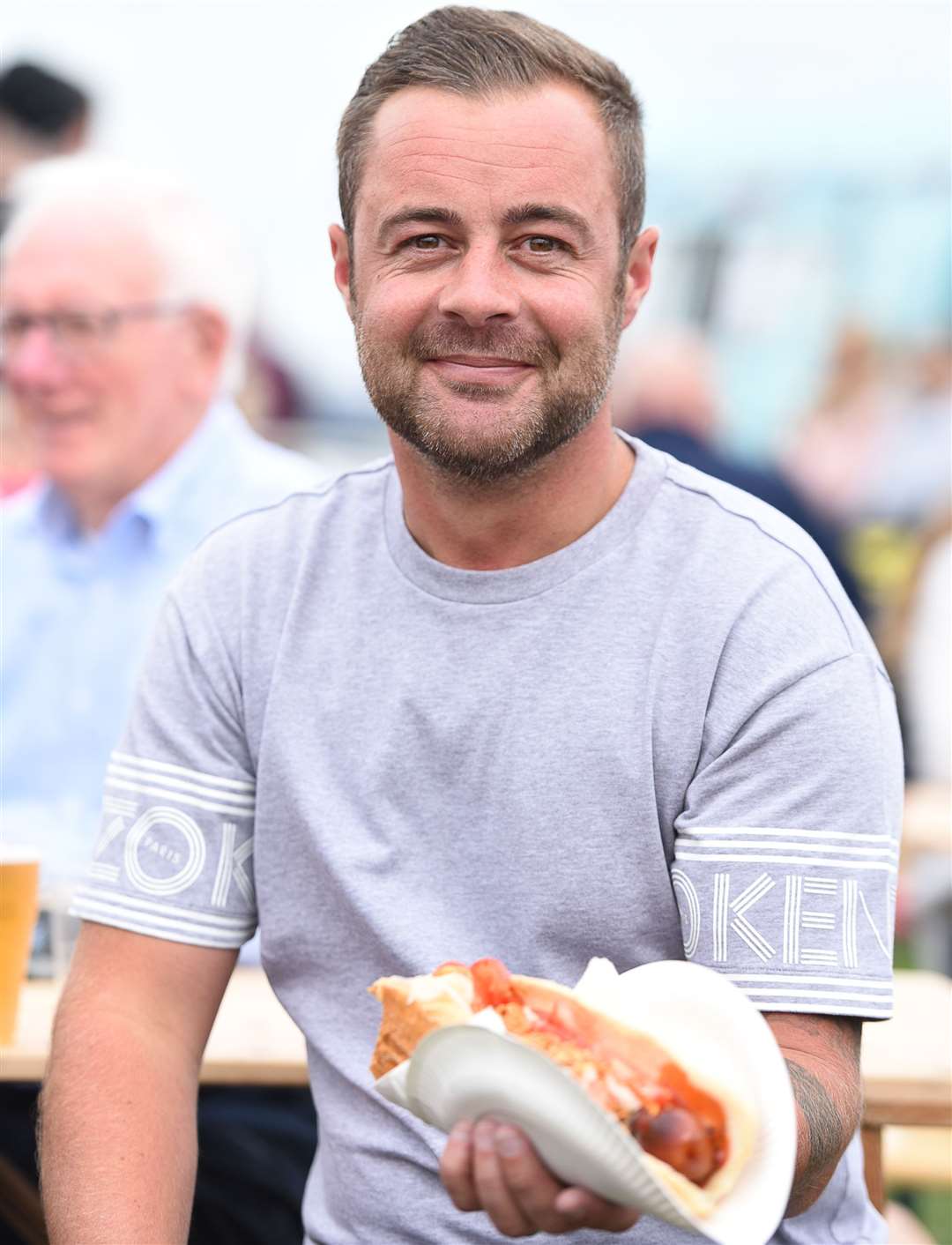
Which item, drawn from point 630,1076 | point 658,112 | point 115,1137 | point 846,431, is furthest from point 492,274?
Answer: point 846,431

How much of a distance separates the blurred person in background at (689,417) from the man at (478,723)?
3454mm

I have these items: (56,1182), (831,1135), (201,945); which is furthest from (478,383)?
(56,1182)

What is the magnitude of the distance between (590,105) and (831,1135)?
110 centimetres

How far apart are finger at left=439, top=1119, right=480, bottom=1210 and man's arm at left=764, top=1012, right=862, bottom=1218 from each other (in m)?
0.31

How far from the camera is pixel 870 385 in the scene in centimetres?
746

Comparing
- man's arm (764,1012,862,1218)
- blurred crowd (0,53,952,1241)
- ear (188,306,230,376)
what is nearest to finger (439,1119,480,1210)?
man's arm (764,1012,862,1218)

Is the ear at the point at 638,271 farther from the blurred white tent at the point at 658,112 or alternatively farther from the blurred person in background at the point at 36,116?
the blurred white tent at the point at 658,112

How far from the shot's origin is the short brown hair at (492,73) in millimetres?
1850

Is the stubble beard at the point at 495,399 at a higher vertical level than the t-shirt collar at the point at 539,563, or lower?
higher

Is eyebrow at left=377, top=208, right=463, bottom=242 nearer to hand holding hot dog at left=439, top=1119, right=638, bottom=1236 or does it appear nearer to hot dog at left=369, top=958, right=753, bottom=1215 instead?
hot dog at left=369, top=958, right=753, bottom=1215

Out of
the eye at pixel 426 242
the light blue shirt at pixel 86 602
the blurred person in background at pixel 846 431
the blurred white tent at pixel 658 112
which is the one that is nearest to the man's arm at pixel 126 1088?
the eye at pixel 426 242

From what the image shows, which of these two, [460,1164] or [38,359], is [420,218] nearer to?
[460,1164]

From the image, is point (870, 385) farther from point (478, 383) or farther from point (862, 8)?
point (478, 383)

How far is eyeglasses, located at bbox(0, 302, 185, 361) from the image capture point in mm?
3309
